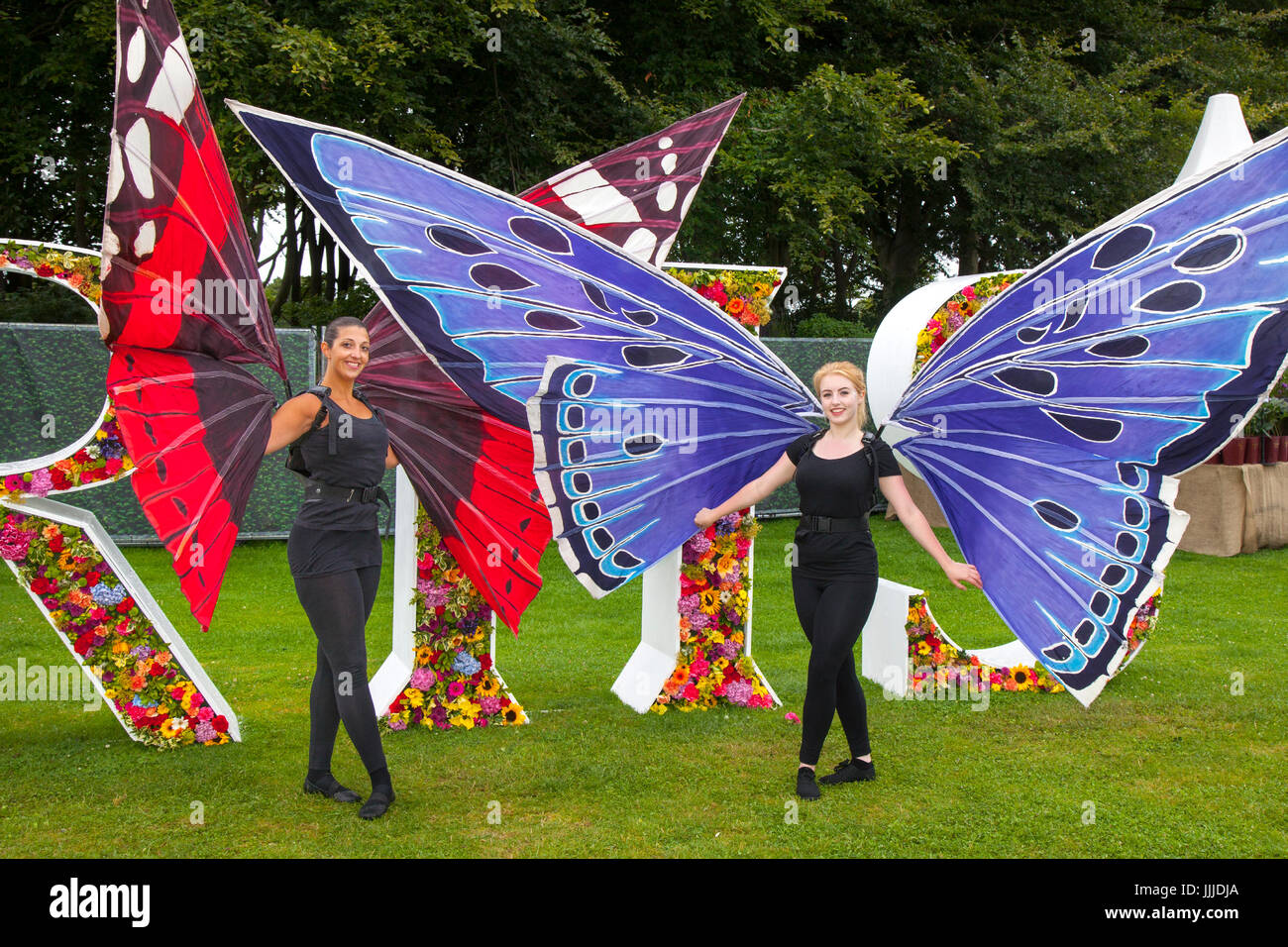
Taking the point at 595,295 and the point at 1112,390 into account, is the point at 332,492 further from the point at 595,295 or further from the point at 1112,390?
the point at 1112,390

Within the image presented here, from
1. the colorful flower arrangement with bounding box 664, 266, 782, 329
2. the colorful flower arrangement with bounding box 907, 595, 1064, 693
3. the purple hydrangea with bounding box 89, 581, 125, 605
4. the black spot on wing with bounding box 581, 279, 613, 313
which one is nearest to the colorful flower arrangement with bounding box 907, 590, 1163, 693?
the colorful flower arrangement with bounding box 907, 595, 1064, 693

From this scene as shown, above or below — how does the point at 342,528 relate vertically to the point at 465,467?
below

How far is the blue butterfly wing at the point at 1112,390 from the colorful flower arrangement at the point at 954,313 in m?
1.49

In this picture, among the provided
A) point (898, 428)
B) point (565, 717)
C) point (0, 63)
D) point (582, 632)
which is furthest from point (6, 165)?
point (898, 428)

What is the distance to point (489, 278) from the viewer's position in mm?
3967

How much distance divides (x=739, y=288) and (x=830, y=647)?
2.20 metres

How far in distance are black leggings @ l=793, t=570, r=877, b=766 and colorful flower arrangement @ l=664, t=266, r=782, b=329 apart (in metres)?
1.81

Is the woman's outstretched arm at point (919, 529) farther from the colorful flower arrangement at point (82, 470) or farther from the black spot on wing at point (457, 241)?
the colorful flower arrangement at point (82, 470)

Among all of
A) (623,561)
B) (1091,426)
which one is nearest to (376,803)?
(623,561)

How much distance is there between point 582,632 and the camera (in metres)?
7.42

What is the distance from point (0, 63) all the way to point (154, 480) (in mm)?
10158

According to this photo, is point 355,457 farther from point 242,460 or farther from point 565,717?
point 565,717

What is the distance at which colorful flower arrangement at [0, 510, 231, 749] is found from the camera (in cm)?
464

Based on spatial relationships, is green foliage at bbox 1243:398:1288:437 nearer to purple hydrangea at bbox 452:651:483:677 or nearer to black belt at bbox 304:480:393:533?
A: purple hydrangea at bbox 452:651:483:677
